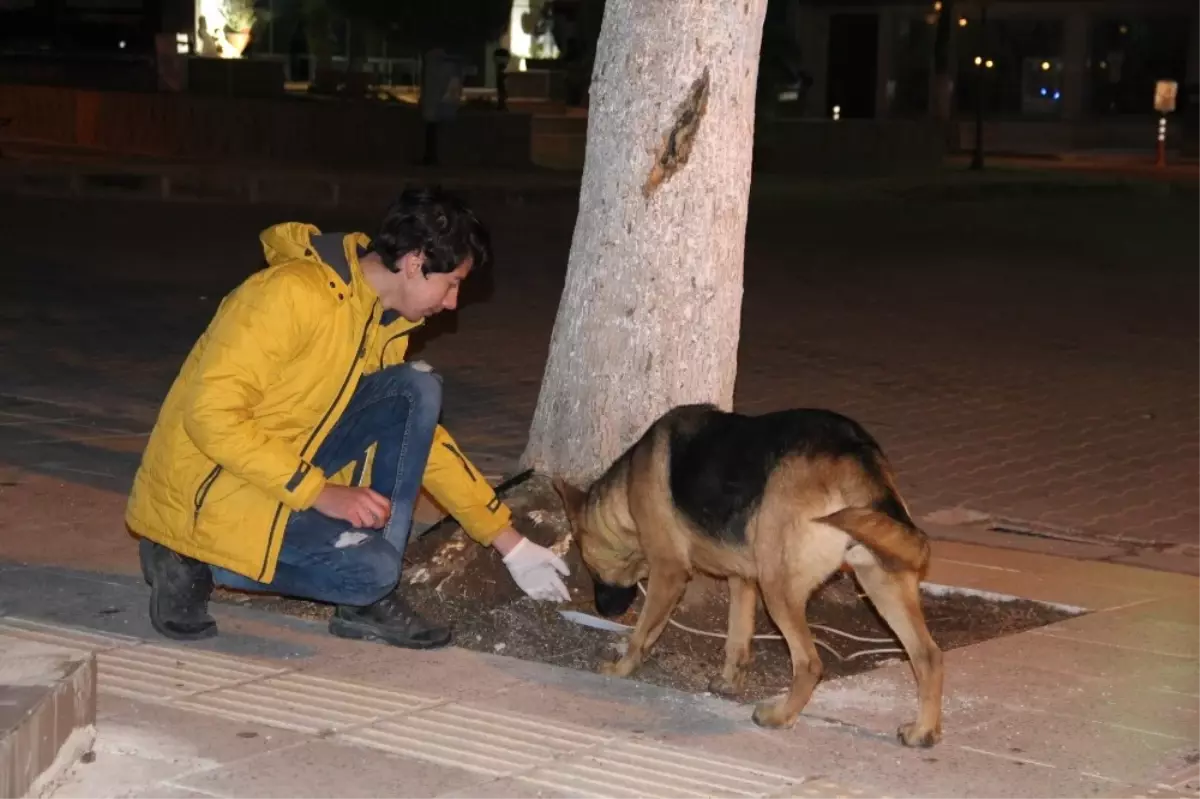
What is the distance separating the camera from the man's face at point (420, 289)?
545 cm

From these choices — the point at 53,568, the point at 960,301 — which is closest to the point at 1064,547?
the point at 53,568

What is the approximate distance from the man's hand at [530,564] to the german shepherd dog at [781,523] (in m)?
0.54

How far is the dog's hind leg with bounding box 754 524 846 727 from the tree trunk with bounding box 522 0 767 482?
1.61m

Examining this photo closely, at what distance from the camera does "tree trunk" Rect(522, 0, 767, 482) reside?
655cm

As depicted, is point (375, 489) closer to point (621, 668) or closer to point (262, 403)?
point (262, 403)

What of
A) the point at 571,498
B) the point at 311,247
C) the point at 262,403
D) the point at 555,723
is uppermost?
the point at 311,247

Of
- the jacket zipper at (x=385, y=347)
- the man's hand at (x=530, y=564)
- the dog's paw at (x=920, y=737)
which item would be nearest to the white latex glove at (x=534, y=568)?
the man's hand at (x=530, y=564)

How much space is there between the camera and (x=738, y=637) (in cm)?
593

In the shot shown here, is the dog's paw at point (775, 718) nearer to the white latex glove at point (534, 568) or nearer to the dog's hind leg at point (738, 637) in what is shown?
the dog's hind leg at point (738, 637)

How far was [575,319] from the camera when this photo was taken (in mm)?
6754

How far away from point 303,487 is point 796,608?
1.45 metres

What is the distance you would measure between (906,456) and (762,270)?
8.27 m

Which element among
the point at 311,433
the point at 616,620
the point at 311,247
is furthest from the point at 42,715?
the point at 616,620

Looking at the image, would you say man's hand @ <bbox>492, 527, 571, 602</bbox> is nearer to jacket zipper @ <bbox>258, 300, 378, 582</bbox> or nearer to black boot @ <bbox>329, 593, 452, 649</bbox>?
black boot @ <bbox>329, 593, 452, 649</bbox>
